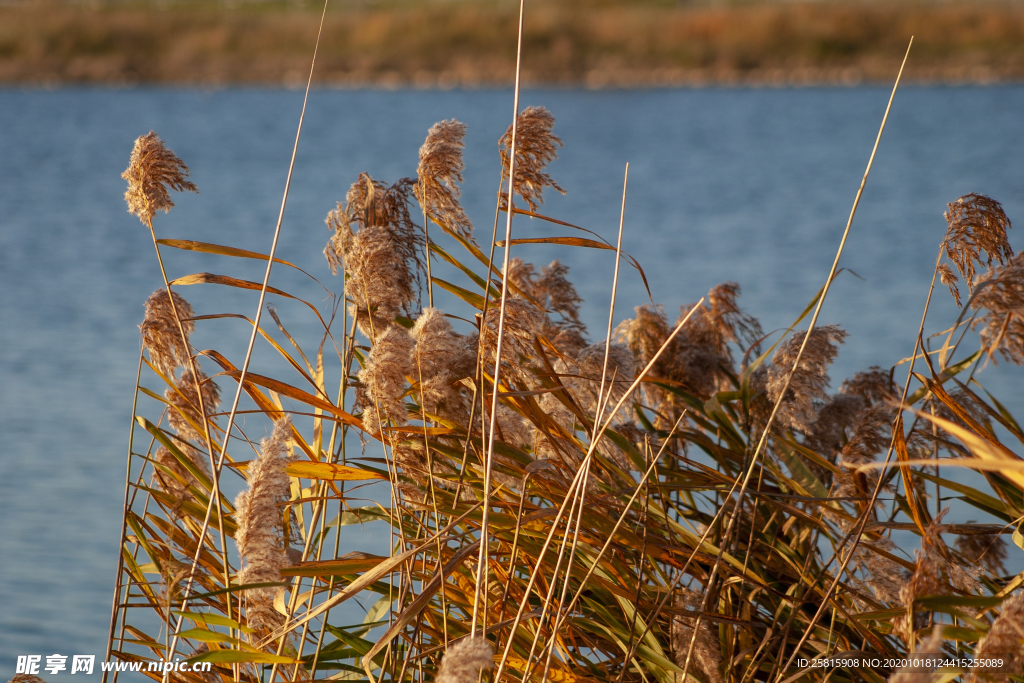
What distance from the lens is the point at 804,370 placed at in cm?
155

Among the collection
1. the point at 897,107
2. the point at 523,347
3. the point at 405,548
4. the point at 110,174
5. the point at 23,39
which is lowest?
the point at 405,548

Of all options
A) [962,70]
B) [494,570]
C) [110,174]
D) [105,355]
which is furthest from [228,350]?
[962,70]

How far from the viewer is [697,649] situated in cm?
141

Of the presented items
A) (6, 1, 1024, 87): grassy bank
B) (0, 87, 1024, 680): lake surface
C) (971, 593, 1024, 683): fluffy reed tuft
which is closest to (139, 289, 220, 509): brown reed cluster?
(971, 593, 1024, 683): fluffy reed tuft

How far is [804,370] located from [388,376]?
2.55ft

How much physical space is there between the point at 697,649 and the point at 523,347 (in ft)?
1.89

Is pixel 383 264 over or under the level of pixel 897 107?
under

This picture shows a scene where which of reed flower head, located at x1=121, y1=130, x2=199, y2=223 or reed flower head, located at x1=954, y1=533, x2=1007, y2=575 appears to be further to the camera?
reed flower head, located at x1=954, y1=533, x2=1007, y2=575

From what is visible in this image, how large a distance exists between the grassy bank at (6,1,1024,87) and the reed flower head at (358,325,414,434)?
34237mm

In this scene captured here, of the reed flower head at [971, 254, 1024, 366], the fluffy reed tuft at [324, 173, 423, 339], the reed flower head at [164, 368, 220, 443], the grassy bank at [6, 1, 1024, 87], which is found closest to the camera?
the reed flower head at [971, 254, 1024, 366]

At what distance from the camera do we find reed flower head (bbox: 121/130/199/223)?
1358 millimetres

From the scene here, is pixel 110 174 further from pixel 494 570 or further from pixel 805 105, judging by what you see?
pixel 805 105

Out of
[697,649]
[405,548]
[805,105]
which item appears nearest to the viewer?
[405,548]

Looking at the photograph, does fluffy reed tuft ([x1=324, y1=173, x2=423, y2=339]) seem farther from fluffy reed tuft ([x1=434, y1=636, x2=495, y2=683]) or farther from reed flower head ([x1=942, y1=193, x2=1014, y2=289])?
reed flower head ([x1=942, y1=193, x2=1014, y2=289])
